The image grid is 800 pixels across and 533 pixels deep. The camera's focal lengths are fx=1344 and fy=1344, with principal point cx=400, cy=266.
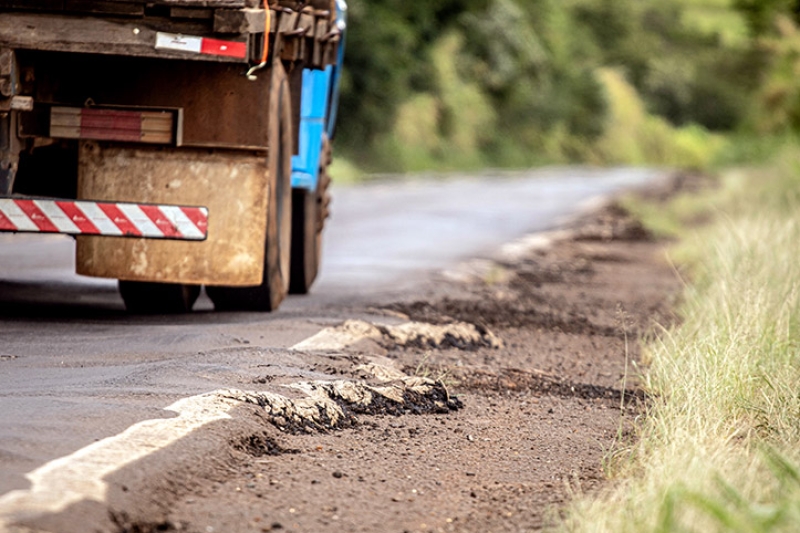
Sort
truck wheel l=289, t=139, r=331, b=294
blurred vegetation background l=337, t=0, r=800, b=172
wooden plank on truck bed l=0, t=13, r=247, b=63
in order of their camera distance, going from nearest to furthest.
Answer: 1. wooden plank on truck bed l=0, t=13, r=247, b=63
2. truck wheel l=289, t=139, r=331, b=294
3. blurred vegetation background l=337, t=0, r=800, b=172

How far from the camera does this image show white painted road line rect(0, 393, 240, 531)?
3615 mm

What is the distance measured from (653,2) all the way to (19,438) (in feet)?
229

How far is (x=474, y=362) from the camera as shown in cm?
682

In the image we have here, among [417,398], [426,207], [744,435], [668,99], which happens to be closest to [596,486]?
[744,435]

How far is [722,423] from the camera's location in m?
5.00

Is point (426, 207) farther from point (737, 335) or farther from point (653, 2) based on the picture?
point (653, 2)

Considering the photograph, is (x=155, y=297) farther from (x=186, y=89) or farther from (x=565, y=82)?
(x=565, y=82)

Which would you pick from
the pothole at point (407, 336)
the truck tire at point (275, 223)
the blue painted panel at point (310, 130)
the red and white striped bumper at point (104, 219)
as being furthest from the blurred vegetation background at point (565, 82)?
the red and white striped bumper at point (104, 219)

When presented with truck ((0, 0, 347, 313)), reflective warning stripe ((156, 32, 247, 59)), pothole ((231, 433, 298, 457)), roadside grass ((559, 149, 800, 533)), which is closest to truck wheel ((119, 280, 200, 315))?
truck ((0, 0, 347, 313))

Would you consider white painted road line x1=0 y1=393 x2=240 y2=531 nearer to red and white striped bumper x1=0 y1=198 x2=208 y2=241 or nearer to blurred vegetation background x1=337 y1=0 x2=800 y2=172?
red and white striped bumper x1=0 y1=198 x2=208 y2=241

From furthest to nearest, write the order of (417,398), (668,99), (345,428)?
(668,99)
(417,398)
(345,428)

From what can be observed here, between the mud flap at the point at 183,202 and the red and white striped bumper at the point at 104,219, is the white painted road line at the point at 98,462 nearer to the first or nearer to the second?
the red and white striped bumper at the point at 104,219

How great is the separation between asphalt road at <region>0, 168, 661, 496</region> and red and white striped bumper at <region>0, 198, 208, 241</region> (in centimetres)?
50

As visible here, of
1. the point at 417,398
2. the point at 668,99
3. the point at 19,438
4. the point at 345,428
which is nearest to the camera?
the point at 19,438
